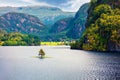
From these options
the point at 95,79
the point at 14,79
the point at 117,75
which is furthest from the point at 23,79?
the point at 117,75

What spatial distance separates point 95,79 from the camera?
11906 cm

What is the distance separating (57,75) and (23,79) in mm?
15771

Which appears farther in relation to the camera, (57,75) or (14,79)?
(57,75)

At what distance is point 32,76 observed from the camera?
12631cm

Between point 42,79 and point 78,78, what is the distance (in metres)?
12.8

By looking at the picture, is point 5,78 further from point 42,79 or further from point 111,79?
point 111,79

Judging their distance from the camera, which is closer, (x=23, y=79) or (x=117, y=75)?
(x=23, y=79)

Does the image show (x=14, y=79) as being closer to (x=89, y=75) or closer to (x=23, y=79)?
(x=23, y=79)

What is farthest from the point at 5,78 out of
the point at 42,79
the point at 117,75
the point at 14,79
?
the point at 117,75

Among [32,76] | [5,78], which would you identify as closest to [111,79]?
[32,76]

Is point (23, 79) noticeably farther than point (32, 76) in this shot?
No

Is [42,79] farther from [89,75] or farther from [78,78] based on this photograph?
[89,75]

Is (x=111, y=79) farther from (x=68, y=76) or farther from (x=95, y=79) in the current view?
(x=68, y=76)

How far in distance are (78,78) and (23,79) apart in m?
19.3
